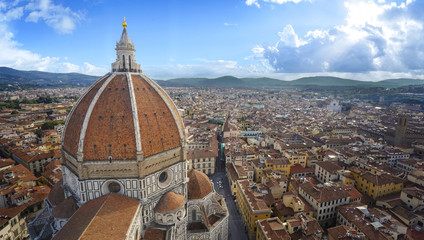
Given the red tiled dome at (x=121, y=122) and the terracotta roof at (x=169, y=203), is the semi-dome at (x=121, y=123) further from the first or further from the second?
the terracotta roof at (x=169, y=203)

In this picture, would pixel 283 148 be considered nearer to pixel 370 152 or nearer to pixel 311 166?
pixel 311 166

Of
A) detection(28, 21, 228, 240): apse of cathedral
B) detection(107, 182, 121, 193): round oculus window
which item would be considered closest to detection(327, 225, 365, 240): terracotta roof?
detection(28, 21, 228, 240): apse of cathedral

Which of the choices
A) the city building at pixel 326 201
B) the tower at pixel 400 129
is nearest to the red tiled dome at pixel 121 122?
the city building at pixel 326 201

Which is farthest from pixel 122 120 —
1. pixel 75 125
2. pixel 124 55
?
pixel 124 55

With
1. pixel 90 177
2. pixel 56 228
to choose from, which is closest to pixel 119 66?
pixel 90 177

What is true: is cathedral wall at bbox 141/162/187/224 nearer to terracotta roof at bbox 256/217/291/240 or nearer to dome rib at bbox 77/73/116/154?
dome rib at bbox 77/73/116/154
